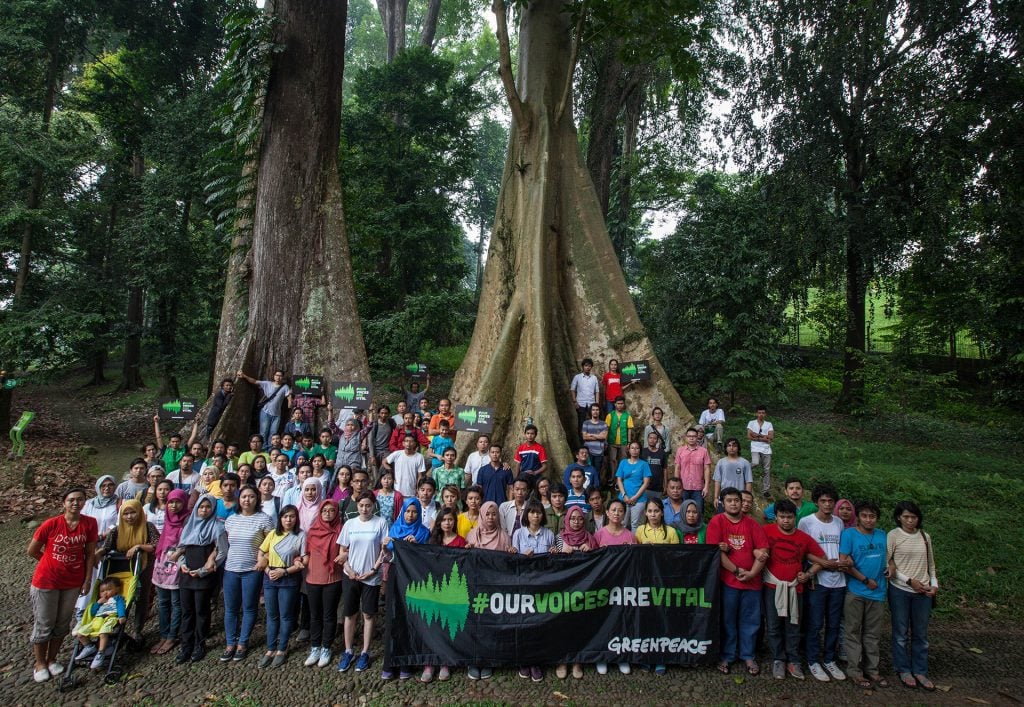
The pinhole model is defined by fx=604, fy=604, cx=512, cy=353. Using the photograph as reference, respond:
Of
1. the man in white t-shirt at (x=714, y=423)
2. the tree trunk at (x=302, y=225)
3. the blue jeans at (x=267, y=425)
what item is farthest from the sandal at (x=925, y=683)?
the blue jeans at (x=267, y=425)

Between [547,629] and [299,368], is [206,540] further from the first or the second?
[299,368]

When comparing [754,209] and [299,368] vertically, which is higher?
[754,209]

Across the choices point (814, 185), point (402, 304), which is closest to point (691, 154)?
point (814, 185)

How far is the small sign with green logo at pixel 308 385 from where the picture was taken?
9.02 m

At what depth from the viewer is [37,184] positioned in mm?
12727

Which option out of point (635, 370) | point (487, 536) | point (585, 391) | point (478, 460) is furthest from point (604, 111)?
point (487, 536)

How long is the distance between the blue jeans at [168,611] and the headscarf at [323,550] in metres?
1.28

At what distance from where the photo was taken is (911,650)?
5.01m

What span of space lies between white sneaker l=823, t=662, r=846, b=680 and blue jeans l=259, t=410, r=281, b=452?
24.3 feet

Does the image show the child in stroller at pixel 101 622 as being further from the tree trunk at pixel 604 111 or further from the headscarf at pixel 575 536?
the tree trunk at pixel 604 111

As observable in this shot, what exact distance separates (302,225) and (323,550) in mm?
→ 6454

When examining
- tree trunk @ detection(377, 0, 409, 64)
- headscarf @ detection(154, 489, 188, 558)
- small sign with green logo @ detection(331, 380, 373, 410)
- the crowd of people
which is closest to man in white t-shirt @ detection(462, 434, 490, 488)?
the crowd of people

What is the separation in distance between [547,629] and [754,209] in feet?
40.3

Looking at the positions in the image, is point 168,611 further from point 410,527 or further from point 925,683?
point 925,683
